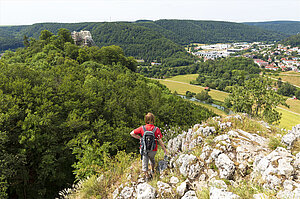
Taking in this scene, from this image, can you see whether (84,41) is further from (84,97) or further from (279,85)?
(279,85)

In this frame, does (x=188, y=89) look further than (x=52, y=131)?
Yes

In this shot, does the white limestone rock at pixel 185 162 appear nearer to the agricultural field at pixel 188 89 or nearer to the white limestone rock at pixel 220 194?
the white limestone rock at pixel 220 194

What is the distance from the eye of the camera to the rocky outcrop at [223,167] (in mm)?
5027

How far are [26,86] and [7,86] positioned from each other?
1520 millimetres

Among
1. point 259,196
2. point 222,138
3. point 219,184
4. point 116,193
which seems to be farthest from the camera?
point 222,138

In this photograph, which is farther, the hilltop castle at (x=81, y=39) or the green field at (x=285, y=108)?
the hilltop castle at (x=81, y=39)

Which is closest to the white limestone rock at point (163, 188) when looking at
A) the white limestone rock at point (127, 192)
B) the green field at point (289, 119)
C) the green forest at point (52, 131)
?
the white limestone rock at point (127, 192)

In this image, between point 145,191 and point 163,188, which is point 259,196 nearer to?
point 163,188

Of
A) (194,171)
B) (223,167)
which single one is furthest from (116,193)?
(223,167)

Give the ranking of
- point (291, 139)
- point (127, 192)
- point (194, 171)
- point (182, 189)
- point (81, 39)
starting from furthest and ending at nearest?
point (81, 39) < point (127, 192) < point (194, 171) < point (291, 139) < point (182, 189)

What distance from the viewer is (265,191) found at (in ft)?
15.7

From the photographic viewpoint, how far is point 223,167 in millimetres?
6012

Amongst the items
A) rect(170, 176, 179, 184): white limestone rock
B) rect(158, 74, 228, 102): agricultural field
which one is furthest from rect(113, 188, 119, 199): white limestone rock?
rect(158, 74, 228, 102): agricultural field

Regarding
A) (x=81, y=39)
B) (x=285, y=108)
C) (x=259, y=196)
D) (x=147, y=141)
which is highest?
(x=81, y=39)
